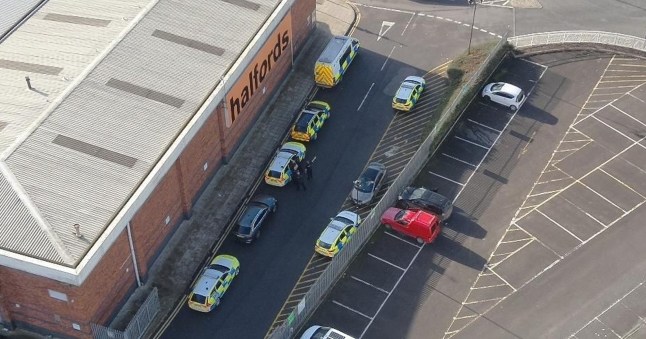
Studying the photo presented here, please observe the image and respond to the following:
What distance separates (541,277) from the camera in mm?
62875

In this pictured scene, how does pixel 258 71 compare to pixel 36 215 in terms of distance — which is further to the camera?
pixel 258 71

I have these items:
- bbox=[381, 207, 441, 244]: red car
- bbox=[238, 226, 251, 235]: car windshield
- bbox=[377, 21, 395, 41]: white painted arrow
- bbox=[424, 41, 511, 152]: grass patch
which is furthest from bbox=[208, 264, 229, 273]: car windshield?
bbox=[377, 21, 395, 41]: white painted arrow

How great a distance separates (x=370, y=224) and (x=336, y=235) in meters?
3.10

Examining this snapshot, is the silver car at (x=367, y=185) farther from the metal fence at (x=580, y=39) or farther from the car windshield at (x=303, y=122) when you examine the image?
the metal fence at (x=580, y=39)

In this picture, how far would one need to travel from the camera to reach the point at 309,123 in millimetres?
72625

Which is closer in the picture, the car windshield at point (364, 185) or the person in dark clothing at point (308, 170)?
the car windshield at point (364, 185)

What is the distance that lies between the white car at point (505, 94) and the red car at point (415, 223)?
614 inches

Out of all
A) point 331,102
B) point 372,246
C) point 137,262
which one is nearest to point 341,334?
point 372,246

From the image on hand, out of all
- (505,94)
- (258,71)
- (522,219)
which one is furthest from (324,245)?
(505,94)

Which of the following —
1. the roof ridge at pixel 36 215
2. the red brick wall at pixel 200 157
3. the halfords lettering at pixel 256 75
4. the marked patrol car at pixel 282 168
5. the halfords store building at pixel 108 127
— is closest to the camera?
the roof ridge at pixel 36 215

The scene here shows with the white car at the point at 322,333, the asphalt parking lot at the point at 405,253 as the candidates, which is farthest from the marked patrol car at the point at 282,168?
the white car at the point at 322,333

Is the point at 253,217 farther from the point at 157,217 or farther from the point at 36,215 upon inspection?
the point at 36,215

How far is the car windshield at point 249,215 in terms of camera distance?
65062mm

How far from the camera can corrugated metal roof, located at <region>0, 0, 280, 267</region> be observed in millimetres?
56062
